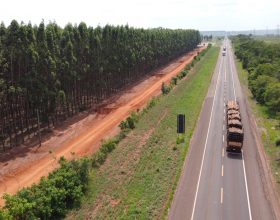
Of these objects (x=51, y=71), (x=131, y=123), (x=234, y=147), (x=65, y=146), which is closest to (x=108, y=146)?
(x=65, y=146)

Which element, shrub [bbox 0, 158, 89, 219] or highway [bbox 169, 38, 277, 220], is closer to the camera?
shrub [bbox 0, 158, 89, 219]

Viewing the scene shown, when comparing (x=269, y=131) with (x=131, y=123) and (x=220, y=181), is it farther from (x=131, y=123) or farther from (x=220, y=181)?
(x=131, y=123)

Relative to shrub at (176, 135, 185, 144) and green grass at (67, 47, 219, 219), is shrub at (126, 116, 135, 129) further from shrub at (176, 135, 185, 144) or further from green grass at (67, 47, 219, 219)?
shrub at (176, 135, 185, 144)

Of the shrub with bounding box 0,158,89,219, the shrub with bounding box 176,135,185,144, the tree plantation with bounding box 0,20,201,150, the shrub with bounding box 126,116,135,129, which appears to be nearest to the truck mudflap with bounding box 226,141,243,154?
the shrub with bounding box 176,135,185,144

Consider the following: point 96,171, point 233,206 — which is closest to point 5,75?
point 96,171

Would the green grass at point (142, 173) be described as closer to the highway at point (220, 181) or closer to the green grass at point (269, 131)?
the highway at point (220, 181)

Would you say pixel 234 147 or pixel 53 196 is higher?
pixel 53 196

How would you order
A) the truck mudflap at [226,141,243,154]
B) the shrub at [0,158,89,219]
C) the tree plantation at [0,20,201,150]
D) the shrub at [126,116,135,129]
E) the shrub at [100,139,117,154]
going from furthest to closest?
the shrub at [126,116,135,129] < the tree plantation at [0,20,201,150] < the shrub at [100,139,117,154] < the truck mudflap at [226,141,243,154] < the shrub at [0,158,89,219]
